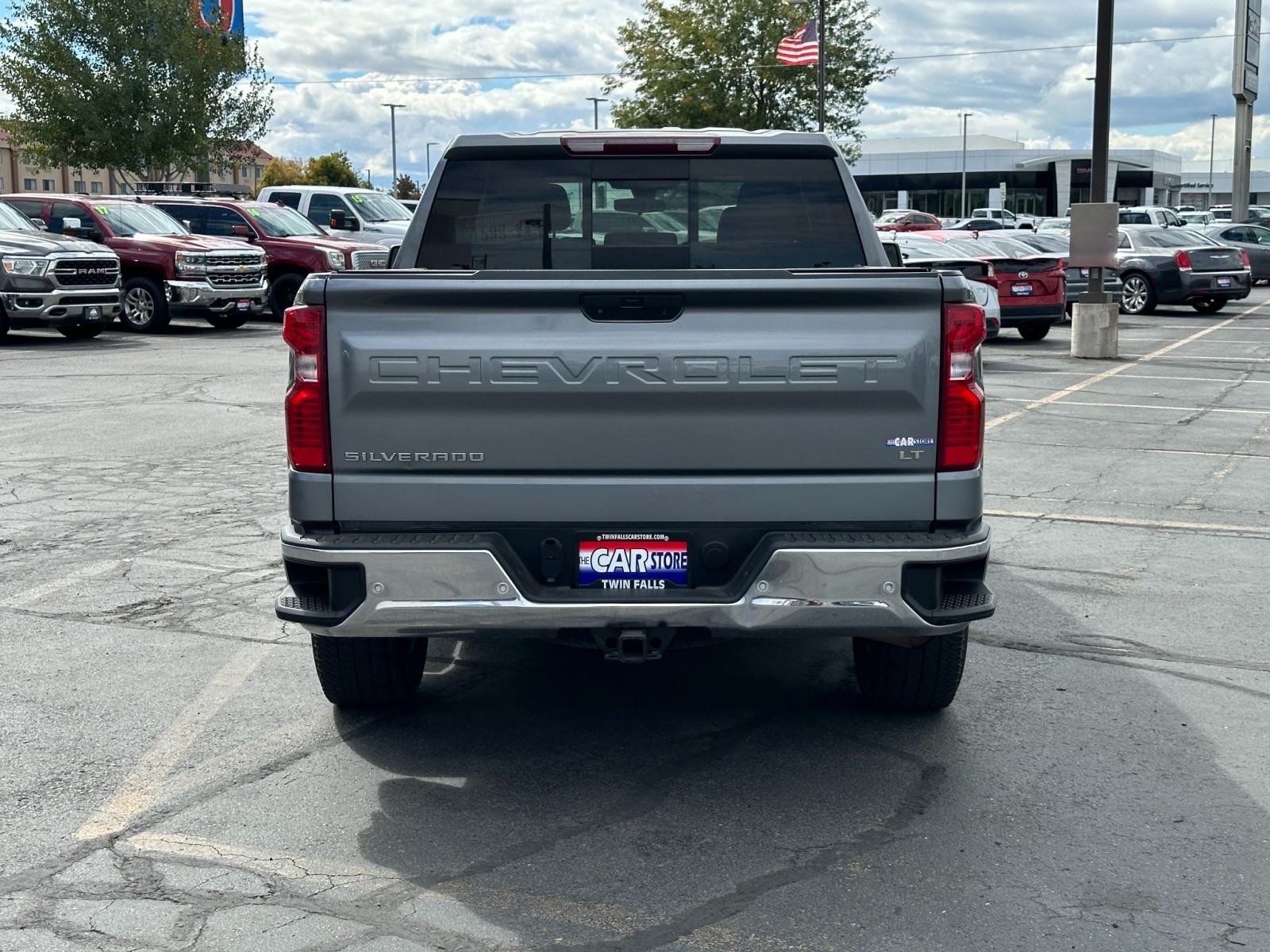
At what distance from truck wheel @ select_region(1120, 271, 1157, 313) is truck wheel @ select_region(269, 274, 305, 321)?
15.5 meters

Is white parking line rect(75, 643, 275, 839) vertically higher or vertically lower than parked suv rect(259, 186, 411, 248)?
lower

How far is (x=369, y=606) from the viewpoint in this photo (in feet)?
14.2

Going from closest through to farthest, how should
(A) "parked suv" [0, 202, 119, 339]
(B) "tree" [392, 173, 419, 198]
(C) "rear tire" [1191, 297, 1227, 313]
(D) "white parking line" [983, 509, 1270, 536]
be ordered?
(D) "white parking line" [983, 509, 1270, 536], (A) "parked suv" [0, 202, 119, 339], (C) "rear tire" [1191, 297, 1227, 313], (B) "tree" [392, 173, 419, 198]

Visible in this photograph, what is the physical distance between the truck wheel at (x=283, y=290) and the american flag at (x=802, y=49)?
705 inches

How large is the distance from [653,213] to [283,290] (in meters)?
20.0

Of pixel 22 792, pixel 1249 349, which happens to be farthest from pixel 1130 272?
pixel 22 792

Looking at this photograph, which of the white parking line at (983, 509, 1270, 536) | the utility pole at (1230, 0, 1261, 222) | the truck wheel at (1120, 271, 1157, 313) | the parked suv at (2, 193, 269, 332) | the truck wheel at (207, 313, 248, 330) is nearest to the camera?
the white parking line at (983, 509, 1270, 536)

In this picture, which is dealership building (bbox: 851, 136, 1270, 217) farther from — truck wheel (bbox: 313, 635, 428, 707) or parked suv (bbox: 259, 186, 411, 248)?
truck wheel (bbox: 313, 635, 428, 707)

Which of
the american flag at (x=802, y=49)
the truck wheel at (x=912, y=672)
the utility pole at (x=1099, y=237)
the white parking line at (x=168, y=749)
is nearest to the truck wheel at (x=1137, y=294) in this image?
the utility pole at (x=1099, y=237)

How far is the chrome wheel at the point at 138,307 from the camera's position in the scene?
23.2 metres

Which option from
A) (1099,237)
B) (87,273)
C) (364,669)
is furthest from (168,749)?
(87,273)

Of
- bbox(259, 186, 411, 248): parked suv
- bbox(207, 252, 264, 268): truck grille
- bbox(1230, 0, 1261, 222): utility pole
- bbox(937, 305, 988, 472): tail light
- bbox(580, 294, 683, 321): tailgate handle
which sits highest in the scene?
bbox(1230, 0, 1261, 222): utility pole

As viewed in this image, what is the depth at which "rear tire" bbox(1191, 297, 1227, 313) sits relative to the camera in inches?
1131

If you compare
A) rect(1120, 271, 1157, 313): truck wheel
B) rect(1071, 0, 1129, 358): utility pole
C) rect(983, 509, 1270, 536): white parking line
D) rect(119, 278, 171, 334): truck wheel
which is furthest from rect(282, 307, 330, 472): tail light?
rect(1120, 271, 1157, 313): truck wheel
